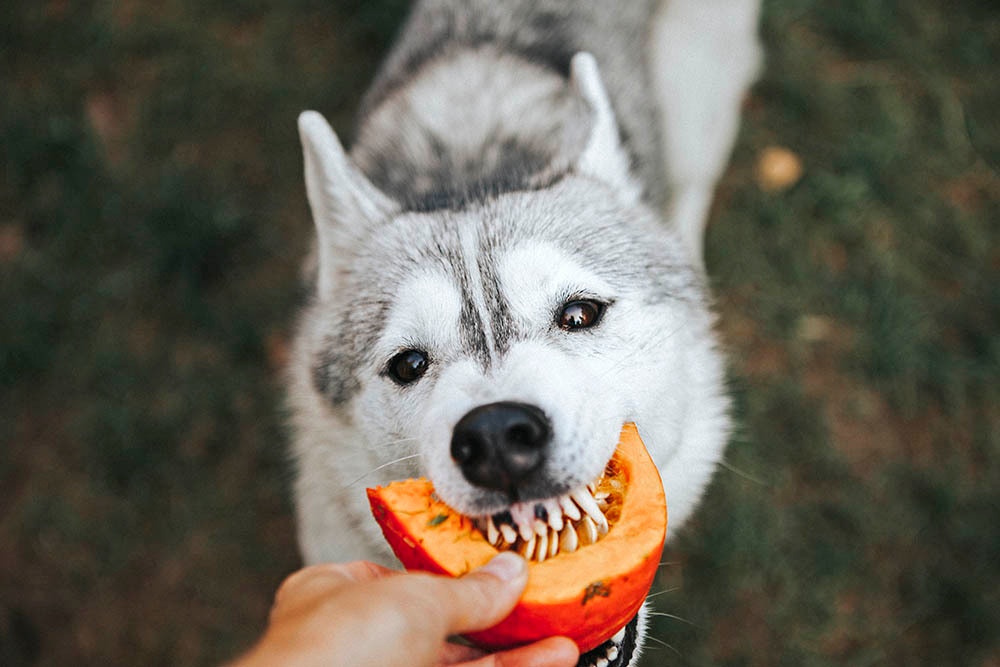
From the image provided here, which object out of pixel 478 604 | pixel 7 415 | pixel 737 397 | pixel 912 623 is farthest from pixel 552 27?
pixel 7 415

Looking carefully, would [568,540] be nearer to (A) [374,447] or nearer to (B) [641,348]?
(B) [641,348]

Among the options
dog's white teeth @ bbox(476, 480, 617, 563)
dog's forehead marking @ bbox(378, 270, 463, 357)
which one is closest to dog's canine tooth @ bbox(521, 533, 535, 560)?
dog's white teeth @ bbox(476, 480, 617, 563)

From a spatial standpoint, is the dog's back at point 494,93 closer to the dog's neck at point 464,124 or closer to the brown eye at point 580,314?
the dog's neck at point 464,124

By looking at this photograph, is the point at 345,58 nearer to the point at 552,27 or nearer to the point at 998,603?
the point at 552,27

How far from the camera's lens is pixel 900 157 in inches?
189

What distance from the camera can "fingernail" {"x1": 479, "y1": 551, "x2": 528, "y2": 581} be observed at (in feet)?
5.72

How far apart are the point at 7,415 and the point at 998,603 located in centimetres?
567

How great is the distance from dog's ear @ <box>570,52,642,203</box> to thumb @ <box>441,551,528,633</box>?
1676 millimetres

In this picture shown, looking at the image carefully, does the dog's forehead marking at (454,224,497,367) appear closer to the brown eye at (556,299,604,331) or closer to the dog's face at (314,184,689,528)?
the dog's face at (314,184,689,528)

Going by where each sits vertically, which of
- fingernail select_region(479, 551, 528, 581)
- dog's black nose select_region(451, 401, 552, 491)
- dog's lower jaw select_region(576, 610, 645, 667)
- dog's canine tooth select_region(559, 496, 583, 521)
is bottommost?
dog's lower jaw select_region(576, 610, 645, 667)

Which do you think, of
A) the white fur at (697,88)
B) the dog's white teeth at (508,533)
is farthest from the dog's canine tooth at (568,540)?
the white fur at (697,88)

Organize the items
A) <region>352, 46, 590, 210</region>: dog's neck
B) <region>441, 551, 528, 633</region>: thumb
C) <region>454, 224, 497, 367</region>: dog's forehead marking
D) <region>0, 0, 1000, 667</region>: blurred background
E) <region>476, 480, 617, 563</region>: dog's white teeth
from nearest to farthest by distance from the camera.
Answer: <region>441, 551, 528, 633</region>: thumb
<region>476, 480, 617, 563</region>: dog's white teeth
<region>454, 224, 497, 367</region>: dog's forehead marking
<region>352, 46, 590, 210</region>: dog's neck
<region>0, 0, 1000, 667</region>: blurred background

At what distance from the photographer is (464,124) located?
3652mm

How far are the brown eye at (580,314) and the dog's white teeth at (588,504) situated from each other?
0.57 meters
